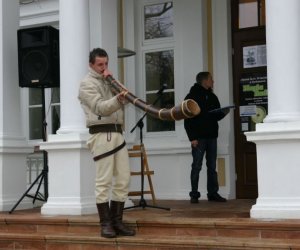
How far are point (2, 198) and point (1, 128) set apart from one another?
918mm

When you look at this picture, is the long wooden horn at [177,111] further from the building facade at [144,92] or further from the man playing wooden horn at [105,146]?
the building facade at [144,92]

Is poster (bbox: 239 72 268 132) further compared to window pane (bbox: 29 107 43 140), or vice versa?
window pane (bbox: 29 107 43 140)

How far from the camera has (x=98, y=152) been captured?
19.6 feet

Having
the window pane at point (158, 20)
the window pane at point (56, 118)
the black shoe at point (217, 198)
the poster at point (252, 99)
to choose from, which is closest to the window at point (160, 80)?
the window pane at point (158, 20)

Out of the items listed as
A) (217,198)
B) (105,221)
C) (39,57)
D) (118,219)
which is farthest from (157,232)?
(39,57)

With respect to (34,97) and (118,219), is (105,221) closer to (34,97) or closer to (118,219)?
(118,219)

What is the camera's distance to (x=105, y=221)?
6.05 metres

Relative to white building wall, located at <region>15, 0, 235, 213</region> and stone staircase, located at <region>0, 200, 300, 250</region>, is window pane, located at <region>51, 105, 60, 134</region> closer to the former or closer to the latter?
white building wall, located at <region>15, 0, 235, 213</region>

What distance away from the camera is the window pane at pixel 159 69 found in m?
9.49

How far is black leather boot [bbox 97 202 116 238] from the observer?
5984 millimetres

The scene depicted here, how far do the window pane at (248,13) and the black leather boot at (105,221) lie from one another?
414 centimetres

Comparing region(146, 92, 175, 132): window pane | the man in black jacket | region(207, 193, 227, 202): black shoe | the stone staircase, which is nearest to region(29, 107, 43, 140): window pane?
region(146, 92, 175, 132): window pane

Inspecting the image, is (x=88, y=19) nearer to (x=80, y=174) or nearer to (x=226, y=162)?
(x=80, y=174)

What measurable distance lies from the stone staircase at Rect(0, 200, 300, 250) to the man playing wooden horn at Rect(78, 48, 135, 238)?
28 centimetres
